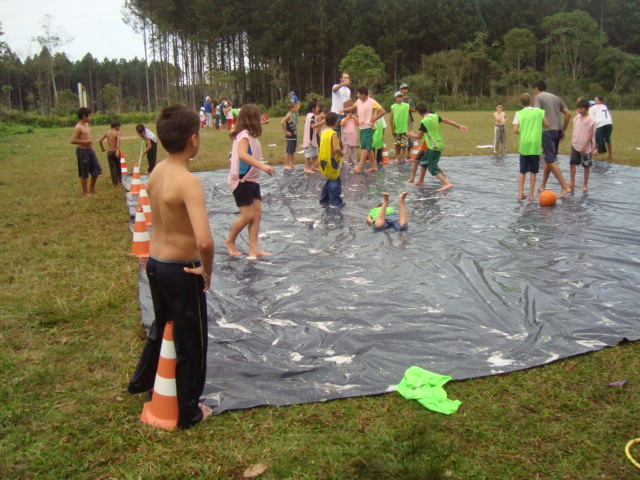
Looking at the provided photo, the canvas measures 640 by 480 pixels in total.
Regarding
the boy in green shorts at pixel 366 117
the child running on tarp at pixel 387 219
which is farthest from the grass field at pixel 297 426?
the boy in green shorts at pixel 366 117

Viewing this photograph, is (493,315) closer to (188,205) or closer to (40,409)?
(188,205)

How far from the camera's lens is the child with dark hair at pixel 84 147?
33.9 ft

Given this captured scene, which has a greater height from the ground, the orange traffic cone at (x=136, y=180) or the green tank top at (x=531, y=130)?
the green tank top at (x=531, y=130)

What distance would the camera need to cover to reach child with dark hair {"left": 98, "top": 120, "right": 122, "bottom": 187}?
11.8m

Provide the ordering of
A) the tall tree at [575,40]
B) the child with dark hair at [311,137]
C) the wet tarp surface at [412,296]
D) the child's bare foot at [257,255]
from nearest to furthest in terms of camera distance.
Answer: the wet tarp surface at [412,296], the child's bare foot at [257,255], the child with dark hair at [311,137], the tall tree at [575,40]

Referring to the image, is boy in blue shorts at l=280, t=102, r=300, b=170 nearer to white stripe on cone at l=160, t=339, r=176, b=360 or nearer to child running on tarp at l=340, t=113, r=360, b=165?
child running on tarp at l=340, t=113, r=360, b=165

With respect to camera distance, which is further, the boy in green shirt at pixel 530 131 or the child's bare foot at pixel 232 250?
the boy in green shirt at pixel 530 131

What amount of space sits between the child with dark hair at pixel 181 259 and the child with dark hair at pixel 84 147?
7.99 metres

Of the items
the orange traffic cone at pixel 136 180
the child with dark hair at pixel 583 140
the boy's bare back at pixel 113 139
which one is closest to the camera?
the orange traffic cone at pixel 136 180

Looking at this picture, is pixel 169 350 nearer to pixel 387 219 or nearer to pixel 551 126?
pixel 387 219

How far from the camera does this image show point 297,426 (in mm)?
3273

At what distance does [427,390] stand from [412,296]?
1.69 meters

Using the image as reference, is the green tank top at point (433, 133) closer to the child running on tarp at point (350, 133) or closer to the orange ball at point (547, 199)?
the orange ball at point (547, 199)

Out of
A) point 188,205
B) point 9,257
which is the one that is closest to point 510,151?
point 9,257
